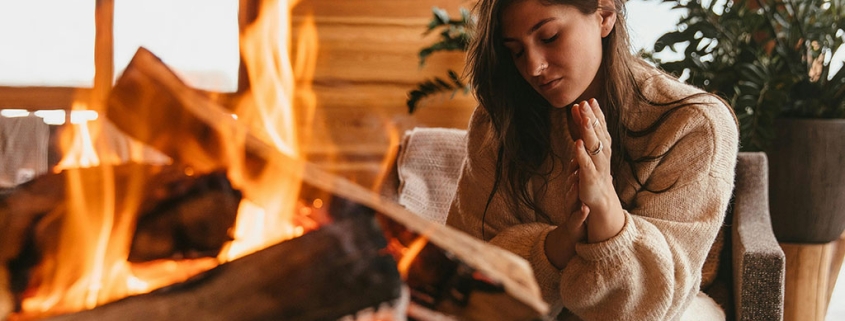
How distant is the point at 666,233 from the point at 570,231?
0.20 m

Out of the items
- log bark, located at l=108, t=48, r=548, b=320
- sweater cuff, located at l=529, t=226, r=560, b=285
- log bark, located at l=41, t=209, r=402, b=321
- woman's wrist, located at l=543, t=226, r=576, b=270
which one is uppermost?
log bark, located at l=108, t=48, r=548, b=320

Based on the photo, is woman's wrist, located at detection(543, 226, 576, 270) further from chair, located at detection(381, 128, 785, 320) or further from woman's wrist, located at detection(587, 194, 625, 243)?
chair, located at detection(381, 128, 785, 320)

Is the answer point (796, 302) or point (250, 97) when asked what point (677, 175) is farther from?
point (796, 302)

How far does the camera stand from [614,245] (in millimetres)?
1055

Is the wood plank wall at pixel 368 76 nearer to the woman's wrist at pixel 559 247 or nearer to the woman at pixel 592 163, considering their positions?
the woman at pixel 592 163

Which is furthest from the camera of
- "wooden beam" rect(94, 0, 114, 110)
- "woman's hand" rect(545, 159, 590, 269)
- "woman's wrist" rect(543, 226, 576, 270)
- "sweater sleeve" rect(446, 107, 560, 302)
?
"wooden beam" rect(94, 0, 114, 110)

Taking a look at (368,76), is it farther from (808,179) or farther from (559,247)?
(559,247)

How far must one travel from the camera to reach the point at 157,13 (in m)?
3.41

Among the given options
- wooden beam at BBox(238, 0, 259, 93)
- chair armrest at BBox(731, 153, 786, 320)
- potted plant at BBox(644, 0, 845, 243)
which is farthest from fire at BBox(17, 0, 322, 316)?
wooden beam at BBox(238, 0, 259, 93)

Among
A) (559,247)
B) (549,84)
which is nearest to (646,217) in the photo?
(559,247)

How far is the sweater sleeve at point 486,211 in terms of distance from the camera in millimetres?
1290

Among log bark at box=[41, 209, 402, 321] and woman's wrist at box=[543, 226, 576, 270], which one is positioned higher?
log bark at box=[41, 209, 402, 321]

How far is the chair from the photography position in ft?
4.42

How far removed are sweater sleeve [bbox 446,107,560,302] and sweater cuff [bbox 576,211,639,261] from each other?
170 millimetres
